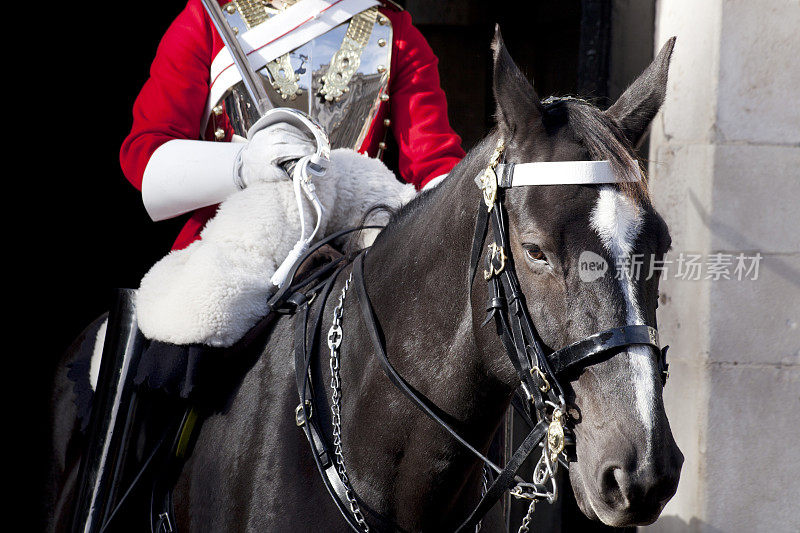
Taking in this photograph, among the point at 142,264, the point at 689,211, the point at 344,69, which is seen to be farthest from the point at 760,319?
the point at 142,264

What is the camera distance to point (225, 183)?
226 centimetres

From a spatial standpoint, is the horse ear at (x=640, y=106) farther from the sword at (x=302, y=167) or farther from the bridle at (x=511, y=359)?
the sword at (x=302, y=167)

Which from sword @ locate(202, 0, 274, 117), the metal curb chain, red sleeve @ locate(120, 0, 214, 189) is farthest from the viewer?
sword @ locate(202, 0, 274, 117)

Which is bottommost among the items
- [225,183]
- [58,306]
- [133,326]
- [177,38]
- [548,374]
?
[58,306]

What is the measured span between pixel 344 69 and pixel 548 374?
5.14ft

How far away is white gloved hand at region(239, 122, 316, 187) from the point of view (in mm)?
2123

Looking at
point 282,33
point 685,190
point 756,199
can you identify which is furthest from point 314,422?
point 756,199

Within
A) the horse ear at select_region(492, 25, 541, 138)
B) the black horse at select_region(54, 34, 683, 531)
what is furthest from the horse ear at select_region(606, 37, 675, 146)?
the horse ear at select_region(492, 25, 541, 138)

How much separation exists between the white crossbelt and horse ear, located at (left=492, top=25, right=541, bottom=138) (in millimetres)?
1221

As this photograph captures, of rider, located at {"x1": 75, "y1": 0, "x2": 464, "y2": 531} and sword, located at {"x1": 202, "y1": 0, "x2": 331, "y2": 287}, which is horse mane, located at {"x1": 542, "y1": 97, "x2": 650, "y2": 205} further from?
rider, located at {"x1": 75, "y1": 0, "x2": 464, "y2": 531}

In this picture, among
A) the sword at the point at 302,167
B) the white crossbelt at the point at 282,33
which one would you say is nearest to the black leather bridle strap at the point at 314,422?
the sword at the point at 302,167

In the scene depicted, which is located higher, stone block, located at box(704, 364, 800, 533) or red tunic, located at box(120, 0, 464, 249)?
red tunic, located at box(120, 0, 464, 249)

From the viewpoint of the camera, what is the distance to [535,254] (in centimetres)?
142

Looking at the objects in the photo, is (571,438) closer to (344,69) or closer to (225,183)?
(225,183)
